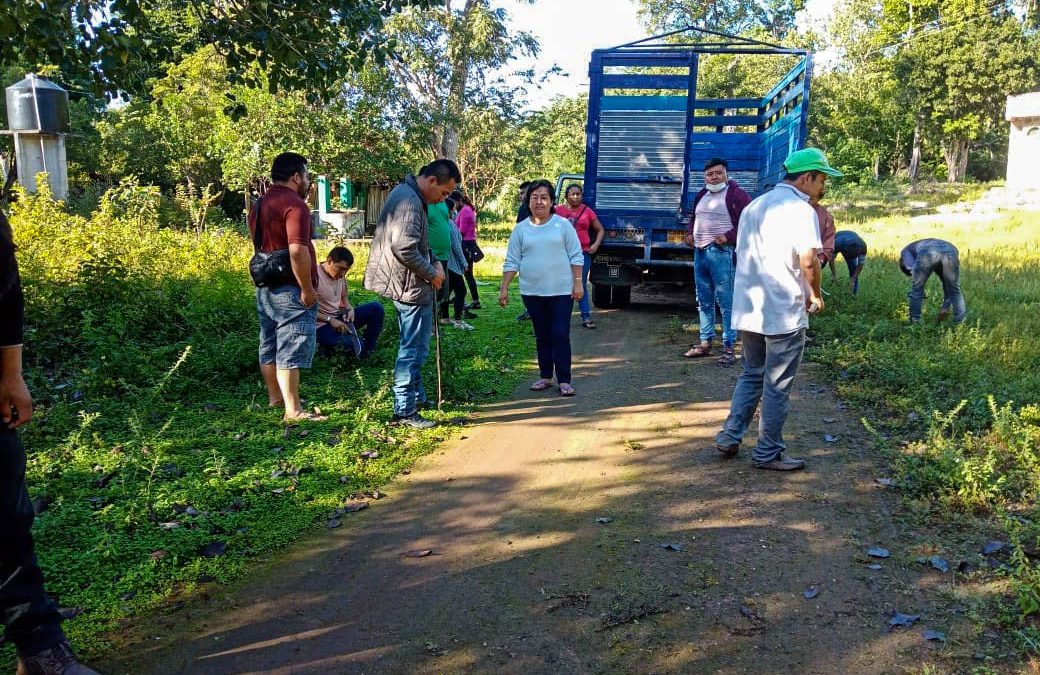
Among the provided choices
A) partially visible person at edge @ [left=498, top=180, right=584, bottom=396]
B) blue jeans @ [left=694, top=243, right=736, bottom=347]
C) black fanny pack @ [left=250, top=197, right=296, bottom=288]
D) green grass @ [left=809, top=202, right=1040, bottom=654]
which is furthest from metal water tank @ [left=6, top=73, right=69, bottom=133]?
green grass @ [left=809, top=202, right=1040, bottom=654]

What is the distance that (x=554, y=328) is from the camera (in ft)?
23.8

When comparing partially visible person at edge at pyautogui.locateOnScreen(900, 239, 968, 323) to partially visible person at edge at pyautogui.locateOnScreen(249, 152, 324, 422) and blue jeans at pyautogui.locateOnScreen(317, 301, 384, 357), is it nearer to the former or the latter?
blue jeans at pyautogui.locateOnScreen(317, 301, 384, 357)

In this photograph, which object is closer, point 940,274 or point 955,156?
point 940,274

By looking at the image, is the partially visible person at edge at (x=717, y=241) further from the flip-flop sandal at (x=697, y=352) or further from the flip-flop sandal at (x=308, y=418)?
the flip-flop sandal at (x=308, y=418)

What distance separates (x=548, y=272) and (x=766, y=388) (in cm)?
245

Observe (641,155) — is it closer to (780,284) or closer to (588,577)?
(780,284)

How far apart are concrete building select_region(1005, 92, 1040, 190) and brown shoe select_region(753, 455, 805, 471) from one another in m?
27.0

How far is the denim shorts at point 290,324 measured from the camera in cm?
588

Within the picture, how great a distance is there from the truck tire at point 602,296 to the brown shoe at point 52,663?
9781 mm

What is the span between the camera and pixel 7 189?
9.55 meters

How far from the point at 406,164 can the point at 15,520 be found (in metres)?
22.8

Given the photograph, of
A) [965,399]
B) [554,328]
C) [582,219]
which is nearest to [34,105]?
[582,219]

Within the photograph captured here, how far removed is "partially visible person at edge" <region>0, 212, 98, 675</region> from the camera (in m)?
2.74

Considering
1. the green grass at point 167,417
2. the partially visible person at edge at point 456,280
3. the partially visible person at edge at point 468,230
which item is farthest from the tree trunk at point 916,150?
the green grass at point 167,417
